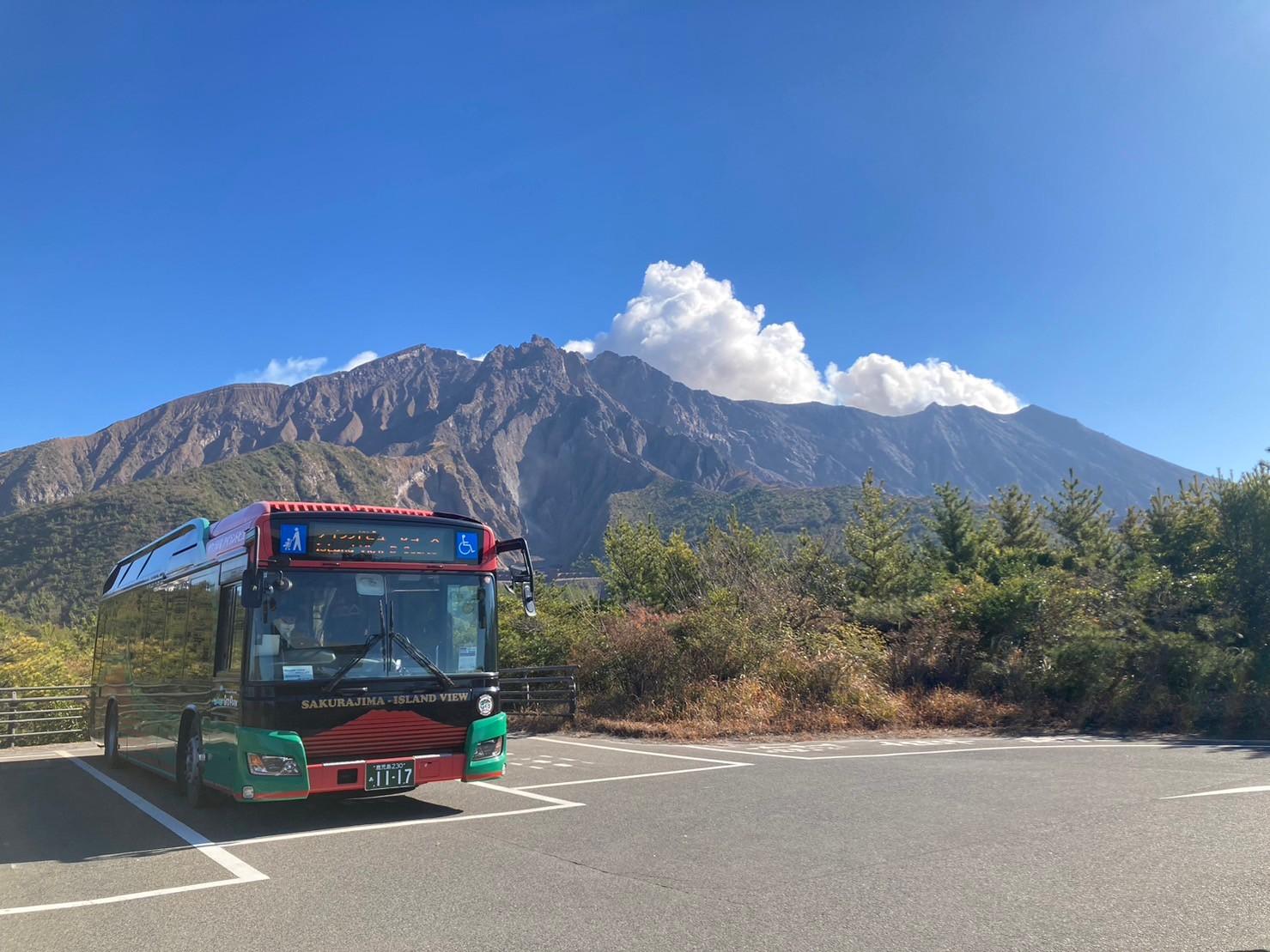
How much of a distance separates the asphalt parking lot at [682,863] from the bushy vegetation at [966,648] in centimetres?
550

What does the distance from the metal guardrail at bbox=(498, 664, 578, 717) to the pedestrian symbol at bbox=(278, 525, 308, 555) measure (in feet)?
34.3

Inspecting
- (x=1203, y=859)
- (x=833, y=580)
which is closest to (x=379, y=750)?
(x=1203, y=859)

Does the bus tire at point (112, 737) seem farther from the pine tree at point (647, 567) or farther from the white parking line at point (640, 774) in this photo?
the pine tree at point (647, 567)

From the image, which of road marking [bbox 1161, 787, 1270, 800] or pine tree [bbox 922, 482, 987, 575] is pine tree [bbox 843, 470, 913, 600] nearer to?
pine tree [bbox 922, 482, 987, 575]

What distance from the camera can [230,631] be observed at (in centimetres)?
847

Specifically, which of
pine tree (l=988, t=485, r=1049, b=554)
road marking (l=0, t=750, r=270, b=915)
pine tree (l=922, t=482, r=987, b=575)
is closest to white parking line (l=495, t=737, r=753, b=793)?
road marking (l=0, t=750, r=270, b=915)

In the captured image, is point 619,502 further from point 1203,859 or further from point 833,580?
point 1203,859

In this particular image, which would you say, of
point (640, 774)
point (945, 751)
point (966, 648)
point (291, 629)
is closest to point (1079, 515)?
point (966, 648)

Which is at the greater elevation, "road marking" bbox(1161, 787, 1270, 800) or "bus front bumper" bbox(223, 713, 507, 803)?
"bus front bumper" bbox(223, 713, 507, 803)

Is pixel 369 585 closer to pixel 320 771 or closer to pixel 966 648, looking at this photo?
pixel 320 771

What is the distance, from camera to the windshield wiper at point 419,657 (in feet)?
27.7

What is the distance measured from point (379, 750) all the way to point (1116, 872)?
6.04m

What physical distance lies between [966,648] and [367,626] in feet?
49.3

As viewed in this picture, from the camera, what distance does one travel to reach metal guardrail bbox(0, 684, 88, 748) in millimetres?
18797
